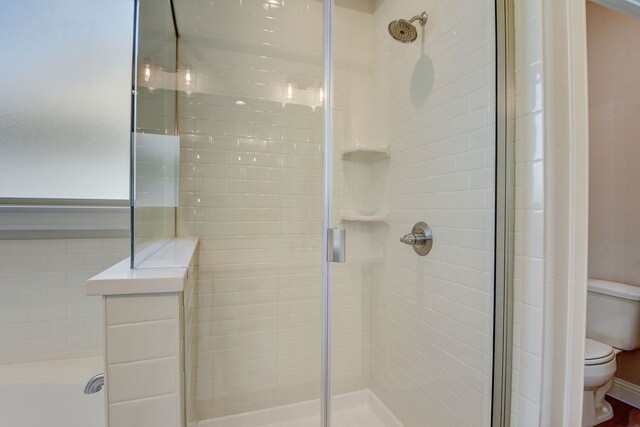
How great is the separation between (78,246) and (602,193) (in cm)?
277

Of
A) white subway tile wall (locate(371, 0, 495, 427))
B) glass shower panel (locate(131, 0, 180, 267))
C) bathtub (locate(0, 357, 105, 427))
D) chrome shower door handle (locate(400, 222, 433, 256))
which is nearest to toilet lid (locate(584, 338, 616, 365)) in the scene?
white subway tile wall (locate(371, 0, 495, 427))

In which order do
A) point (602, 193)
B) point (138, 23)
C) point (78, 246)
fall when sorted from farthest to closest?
1. point (602, 193)
2. point (78, 246)
3. point (138, 23)

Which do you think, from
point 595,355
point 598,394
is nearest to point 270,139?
point 595,355

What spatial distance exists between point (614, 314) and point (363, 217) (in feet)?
4.89

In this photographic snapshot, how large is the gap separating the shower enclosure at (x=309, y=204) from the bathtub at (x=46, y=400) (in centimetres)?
37

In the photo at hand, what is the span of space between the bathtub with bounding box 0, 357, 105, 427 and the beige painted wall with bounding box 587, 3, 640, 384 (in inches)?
105

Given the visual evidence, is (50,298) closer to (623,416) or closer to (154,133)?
(154,133)

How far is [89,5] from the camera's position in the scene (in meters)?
1.27

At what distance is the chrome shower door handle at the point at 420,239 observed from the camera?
1.26 meters

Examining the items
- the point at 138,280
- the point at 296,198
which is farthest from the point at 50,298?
the point at 296,198

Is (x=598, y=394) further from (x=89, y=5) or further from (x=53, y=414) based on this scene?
(x=89, y=5)

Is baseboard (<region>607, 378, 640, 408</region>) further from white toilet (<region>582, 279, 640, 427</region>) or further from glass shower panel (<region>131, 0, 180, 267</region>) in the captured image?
glass shower panel (<region>131, 0, 180, 267</region>)

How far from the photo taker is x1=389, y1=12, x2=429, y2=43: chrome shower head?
1.27 meters

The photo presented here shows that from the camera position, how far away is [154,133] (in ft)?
3.56
